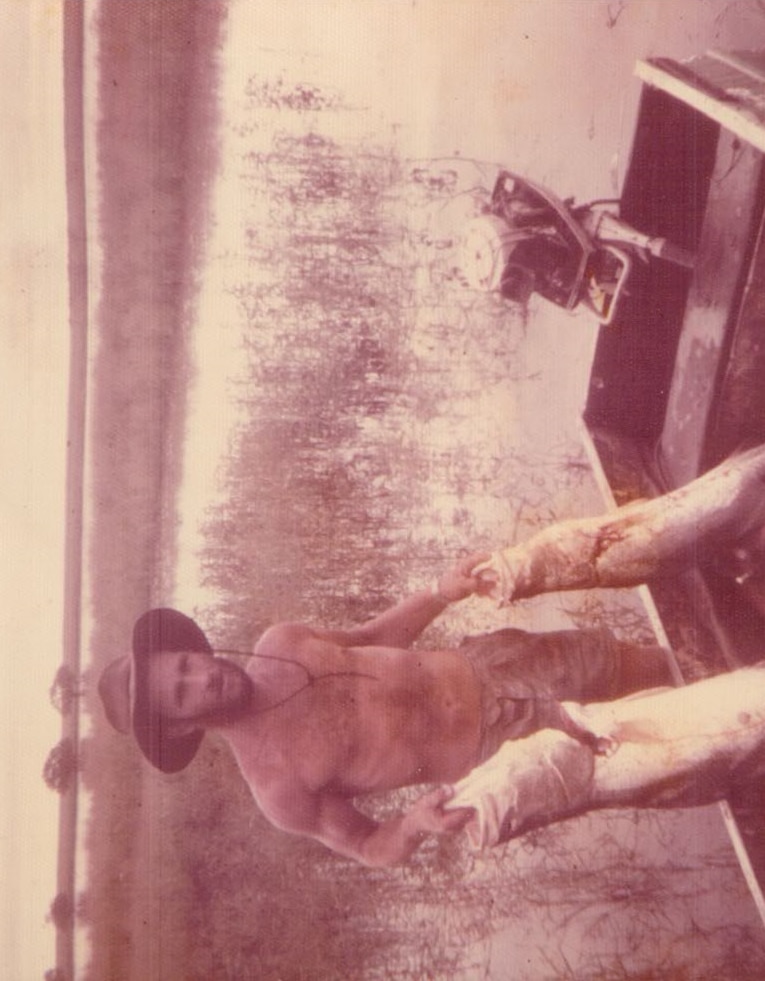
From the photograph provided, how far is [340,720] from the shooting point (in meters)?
2.15

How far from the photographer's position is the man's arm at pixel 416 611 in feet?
7.34

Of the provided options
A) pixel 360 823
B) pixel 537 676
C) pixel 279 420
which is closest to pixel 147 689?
pixel 360 823

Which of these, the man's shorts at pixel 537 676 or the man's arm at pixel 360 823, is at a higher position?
the man's shorts at pixel 537 676

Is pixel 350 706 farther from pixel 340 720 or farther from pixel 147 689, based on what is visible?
pixel 147 689

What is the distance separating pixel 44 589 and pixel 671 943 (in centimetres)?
189

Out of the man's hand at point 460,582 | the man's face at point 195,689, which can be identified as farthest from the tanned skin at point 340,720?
the man's hand at point 460,582

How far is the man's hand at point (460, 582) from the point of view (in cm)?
227

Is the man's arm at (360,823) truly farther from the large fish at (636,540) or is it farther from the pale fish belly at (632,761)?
the large fish at (636,540)

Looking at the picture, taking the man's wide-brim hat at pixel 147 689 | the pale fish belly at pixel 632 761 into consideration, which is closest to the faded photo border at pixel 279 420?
the man's wide-brim hat at pixel 147 689

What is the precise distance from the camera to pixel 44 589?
2160mm

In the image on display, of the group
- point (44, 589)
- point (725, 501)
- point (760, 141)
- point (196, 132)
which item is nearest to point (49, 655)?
point (44, 589)

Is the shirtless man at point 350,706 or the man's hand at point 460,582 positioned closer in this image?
the shirtless man at point 350,706

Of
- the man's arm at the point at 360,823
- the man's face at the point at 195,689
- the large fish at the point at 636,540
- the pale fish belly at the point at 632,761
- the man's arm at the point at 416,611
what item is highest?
the large fish at the point at 636,540

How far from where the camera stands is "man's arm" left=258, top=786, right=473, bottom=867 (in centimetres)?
216
